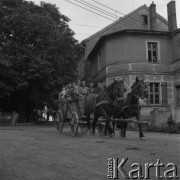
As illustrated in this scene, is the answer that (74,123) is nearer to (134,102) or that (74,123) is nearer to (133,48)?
(134,102)

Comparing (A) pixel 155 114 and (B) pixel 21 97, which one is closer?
(A) pixel 155 114

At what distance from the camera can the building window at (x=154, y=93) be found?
27.3m

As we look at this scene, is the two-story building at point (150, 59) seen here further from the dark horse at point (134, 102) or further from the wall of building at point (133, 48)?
the dark horse at point (134, 102)

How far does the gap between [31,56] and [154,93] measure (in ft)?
33.9

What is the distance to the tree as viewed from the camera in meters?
25.8

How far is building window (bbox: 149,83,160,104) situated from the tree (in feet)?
22.5

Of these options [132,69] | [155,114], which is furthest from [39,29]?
[155,114]

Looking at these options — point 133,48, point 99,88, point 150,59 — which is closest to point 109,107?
point 99,88

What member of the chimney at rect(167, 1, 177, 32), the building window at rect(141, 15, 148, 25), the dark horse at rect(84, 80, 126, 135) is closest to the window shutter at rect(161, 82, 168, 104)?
the chimney at rect(167, 1, 177, 32)

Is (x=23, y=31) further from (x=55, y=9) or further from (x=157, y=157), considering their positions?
(x=157, y=157)

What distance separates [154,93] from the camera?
27.5 metres

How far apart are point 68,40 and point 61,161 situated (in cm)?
2436

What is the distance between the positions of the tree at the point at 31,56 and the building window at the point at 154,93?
22.5 ft

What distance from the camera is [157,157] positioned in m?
7.20
